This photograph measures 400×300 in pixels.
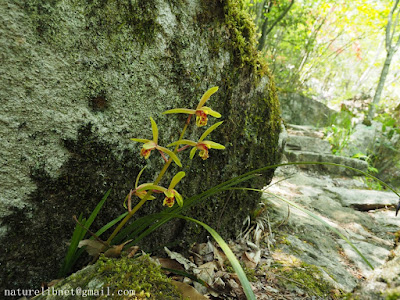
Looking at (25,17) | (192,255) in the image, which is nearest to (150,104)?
(25,17)

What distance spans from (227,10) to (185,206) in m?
1.32

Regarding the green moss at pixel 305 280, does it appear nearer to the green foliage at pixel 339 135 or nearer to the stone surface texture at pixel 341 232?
the stone surface texture at pixel 341 232

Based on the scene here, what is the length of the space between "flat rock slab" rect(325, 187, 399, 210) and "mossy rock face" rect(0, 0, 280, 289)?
3.29 metres

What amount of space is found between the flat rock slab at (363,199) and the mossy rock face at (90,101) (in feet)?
10.8

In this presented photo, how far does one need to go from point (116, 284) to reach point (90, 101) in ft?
2.69

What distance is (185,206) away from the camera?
3.85 feet

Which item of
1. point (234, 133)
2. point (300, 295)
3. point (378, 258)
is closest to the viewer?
point (300, 295)

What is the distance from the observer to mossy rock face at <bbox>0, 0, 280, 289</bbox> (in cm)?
100

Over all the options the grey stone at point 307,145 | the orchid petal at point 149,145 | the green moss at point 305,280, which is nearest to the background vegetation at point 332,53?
the grey stone at point 307,145

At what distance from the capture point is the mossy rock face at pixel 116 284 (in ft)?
2.79

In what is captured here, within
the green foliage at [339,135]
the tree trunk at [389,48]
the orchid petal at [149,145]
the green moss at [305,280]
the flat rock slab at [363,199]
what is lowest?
the flat rock slab at [363,199]

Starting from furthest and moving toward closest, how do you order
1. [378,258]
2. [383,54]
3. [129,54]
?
[383,54]
[378,258]
[129,54]

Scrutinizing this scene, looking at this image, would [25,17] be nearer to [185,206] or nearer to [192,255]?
[185,206]

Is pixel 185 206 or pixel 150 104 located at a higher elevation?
pixel 150 104
